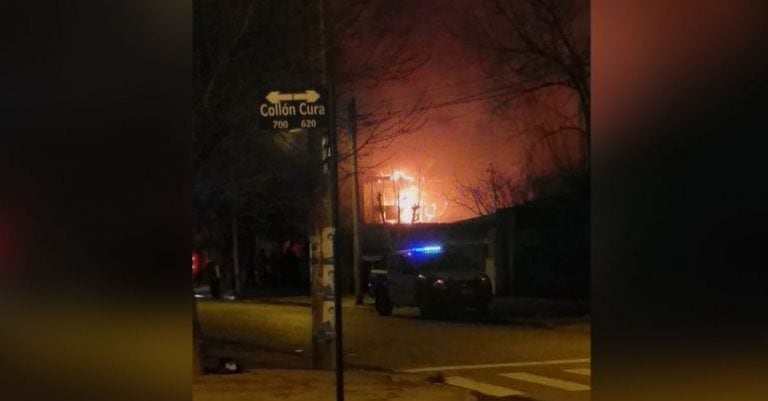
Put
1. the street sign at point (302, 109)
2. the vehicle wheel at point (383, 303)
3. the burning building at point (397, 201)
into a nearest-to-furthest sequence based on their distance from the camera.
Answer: the street sign at point (302, 109) < the vehicle wheel at point (383, 303) < the burning building at point (397, 201)

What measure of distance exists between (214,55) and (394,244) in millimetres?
23872

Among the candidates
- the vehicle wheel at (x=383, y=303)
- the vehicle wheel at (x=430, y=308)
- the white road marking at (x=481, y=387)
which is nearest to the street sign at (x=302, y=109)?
the white road marking at (x=481, y=387)

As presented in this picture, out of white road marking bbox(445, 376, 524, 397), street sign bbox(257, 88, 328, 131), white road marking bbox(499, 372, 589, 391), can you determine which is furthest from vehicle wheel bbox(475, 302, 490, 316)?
street sign bbox(257, 88, 328, 131)

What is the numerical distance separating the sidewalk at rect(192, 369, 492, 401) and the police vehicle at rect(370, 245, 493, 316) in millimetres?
10287

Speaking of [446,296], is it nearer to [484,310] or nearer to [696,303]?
[484,310]

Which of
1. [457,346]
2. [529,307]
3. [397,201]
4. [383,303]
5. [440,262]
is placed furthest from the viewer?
[397,201]

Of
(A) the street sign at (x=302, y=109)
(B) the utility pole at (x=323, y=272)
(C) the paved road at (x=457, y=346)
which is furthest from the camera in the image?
(C) the paved road at (x=457, y=346)

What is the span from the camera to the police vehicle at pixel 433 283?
2225cm

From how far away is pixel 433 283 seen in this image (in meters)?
22.3

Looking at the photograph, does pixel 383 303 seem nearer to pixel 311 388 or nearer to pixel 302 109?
pixel 311 388

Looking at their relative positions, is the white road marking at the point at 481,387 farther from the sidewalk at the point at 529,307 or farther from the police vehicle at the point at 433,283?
the police vehicle at the point at 433,283

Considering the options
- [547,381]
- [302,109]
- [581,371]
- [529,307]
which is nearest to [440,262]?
[529,307]

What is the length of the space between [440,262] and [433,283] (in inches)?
35.7

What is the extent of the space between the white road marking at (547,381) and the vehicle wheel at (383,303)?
11.3m
